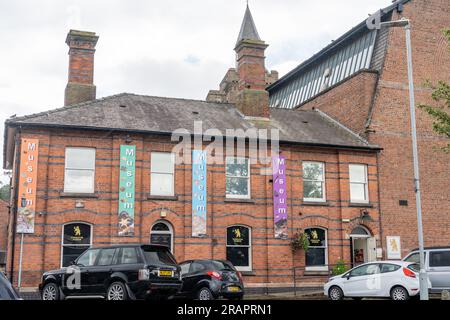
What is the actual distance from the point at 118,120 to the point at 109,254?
10.3 metres

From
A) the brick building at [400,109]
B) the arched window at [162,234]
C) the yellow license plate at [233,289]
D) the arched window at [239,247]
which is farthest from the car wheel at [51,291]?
the brick building at [400,109]

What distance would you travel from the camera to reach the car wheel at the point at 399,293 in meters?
Answer: 17.7

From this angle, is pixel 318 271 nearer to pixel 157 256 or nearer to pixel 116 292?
pixel 157 256

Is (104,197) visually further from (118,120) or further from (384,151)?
(384,151)

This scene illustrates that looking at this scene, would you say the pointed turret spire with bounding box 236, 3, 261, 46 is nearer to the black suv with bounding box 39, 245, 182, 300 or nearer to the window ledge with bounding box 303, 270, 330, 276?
the window ledge with bounding box 303, 270, 330, 276

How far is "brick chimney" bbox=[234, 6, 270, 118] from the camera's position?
1105 inches

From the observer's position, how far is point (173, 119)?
83.1 feet

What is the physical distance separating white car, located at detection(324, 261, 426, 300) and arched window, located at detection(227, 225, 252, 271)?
5.20m

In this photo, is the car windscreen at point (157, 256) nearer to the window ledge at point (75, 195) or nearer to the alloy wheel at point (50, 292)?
the alloy wheel at point (50, 292)

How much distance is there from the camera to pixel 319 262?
2558cm

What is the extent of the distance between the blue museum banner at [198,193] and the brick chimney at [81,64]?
609 centimetres

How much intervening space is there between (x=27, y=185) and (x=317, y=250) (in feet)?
43.4

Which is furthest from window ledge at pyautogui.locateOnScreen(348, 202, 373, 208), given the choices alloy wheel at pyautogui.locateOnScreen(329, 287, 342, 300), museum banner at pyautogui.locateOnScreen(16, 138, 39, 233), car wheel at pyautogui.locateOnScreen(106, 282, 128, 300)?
car wheel at pyautogui.locateOnScreen(106, 282, 128, 300)

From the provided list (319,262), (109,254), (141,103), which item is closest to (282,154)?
(319,262)
